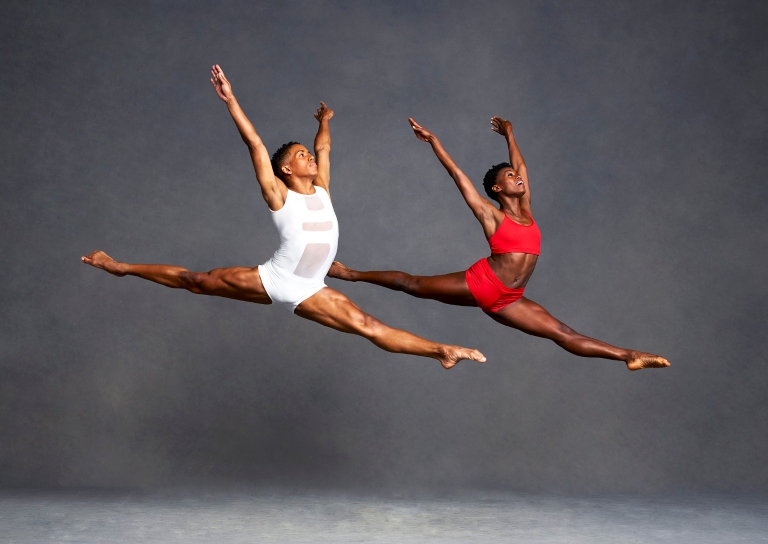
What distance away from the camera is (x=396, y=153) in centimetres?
789

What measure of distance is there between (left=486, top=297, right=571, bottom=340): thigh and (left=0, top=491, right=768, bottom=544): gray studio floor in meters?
1.39

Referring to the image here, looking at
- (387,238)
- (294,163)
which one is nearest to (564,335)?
(294,163)

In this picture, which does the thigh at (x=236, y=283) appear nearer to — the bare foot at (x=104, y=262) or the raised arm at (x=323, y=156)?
the bare foot at (x=104, y=262)

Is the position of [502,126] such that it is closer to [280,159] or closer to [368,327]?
[280,159]

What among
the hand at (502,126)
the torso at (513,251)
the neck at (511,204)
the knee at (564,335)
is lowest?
the knee at (564,335)

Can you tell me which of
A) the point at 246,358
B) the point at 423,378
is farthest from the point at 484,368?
the point at 246,358

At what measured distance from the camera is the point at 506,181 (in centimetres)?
600

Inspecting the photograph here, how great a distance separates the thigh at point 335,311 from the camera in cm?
533

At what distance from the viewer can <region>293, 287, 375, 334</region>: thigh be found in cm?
533

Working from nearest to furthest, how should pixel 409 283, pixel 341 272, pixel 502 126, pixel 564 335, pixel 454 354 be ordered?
pixel 454 354, pixel 564 335, pixel 409 283, pixel 341 272, pixel 502 126

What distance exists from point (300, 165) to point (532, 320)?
185cm

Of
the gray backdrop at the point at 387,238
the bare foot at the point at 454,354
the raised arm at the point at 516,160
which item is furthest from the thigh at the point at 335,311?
the gray backdrop at the point at 387,238

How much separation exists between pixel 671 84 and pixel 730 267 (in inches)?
66.3

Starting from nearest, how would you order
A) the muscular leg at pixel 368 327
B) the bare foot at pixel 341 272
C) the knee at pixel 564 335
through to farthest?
the muscular leg at pixel 368 327 < the knee at pixel 564 335 < the bare foot at pixel 341 272
